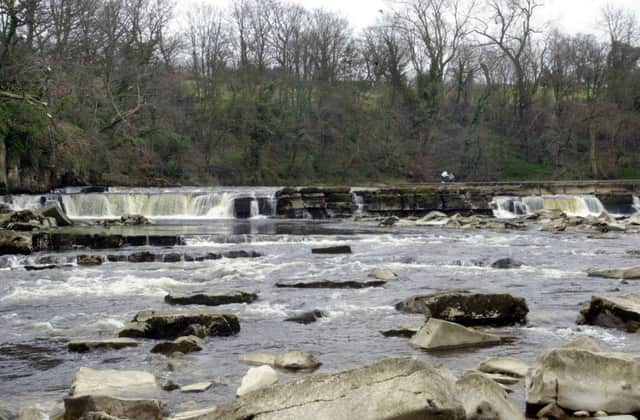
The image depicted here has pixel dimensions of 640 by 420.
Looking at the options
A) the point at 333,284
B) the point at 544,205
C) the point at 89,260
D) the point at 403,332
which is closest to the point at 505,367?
the point at 403,332

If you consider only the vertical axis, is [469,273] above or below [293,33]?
below

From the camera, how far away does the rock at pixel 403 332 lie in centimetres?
901

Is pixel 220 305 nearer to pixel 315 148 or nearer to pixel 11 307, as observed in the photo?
pixel 11 307

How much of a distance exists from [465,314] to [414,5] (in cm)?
4710

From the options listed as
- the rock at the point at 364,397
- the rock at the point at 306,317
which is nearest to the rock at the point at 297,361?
the rock at the point at 306,317

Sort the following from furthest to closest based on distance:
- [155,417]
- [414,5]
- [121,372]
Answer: [414,5] → [121,372] → [155,417]

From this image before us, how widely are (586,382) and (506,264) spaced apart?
33.2 feet

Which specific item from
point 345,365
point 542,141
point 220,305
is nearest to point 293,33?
point 542,141

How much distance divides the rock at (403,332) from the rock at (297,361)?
1578 millimetres

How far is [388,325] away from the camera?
9.75 m

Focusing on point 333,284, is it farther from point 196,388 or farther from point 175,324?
point 196,388

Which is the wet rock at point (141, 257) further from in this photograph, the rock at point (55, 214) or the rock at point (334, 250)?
the rock at point (55, 214)

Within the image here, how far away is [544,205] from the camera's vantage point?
108ft

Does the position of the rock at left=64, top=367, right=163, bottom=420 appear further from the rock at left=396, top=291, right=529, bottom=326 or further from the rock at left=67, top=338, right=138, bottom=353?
the rock at left=396, top=291, right=529, bottom=326
